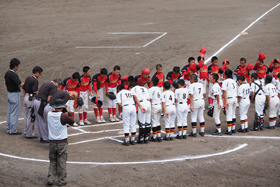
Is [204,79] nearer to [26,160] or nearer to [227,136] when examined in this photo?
[227,136]

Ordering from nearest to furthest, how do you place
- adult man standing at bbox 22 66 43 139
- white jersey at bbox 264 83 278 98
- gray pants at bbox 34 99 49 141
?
1. gray pants at bbox 34 99 49 141
2. adult man standing at bbox 22 66 43 139
3. white jersey at bbox 264 83 278 98

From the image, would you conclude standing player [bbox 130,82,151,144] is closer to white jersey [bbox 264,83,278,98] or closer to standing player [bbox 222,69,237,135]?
standing player [bbox 222,69,237,135]

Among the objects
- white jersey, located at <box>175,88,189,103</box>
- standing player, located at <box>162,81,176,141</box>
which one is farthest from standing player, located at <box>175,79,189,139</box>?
standing player, located at <box>162,81,176,141</box>

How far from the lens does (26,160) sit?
32.5 feet

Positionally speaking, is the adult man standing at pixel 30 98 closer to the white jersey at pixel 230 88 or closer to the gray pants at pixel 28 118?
the gray pants at pixel 28 118

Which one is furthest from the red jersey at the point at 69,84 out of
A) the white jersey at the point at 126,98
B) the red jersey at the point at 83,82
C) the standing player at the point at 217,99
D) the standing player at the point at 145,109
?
the standing player at the point at 217,99

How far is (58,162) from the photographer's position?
27.3ft

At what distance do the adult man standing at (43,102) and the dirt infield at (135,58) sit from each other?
40cm

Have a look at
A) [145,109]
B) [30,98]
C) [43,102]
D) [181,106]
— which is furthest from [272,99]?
[30,98]

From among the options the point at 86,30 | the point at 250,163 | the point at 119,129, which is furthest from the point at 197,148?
the point at 86,30

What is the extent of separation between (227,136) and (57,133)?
6376 mm

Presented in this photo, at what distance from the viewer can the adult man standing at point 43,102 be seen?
11.2 meters

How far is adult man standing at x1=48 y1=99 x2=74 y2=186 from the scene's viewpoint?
325 inches

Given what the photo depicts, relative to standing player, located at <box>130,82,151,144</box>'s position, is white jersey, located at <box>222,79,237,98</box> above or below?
above
